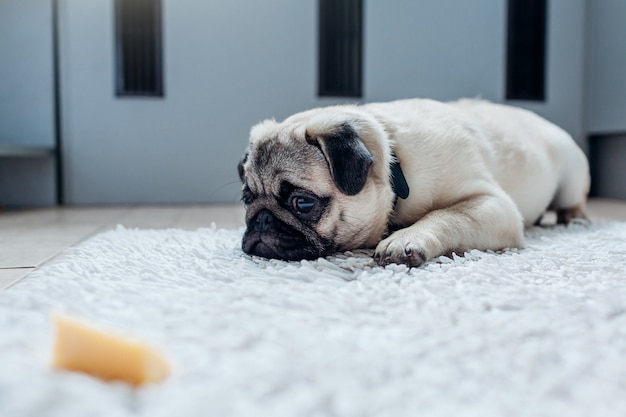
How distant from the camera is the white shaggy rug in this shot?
72 cm

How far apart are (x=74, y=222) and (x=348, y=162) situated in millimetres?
2025

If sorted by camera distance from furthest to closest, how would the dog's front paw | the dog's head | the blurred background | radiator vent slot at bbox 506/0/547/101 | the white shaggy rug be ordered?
radiator vent slot at bbox 506/0/547/101 → the blurred background → the dog's head → the dog's front paw → the white shaggy rug

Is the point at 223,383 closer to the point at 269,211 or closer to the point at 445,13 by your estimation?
the point at 269,211

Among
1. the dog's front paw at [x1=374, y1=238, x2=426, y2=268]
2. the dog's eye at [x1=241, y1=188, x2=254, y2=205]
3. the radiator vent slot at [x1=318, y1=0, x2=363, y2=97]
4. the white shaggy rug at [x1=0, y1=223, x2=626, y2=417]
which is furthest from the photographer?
the radiator vent slot at [x1=318, y1=0, x2=363, y2=97]

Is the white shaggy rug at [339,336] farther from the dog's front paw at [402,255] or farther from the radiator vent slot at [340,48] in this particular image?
the radiator vent slot at [340,48]

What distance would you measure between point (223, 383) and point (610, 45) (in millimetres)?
5021

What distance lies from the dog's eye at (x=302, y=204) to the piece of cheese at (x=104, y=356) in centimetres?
92

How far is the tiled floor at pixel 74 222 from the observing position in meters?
1.89

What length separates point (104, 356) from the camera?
0.79 meters

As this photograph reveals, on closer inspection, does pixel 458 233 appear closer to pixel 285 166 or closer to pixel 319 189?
pixel 319 189

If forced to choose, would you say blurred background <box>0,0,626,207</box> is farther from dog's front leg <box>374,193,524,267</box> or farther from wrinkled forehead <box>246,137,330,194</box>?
dog's front leg <box>374,193,524,267</box>

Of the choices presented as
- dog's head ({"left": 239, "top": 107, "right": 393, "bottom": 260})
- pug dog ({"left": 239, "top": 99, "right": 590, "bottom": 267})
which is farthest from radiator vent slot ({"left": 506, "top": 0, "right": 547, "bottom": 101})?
dog's head ({"left": 239, "top": 107, "right": 393, "bottom": 260})

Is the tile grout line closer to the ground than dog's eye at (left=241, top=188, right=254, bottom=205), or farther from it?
closer to the ground

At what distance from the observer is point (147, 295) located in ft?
3.98
